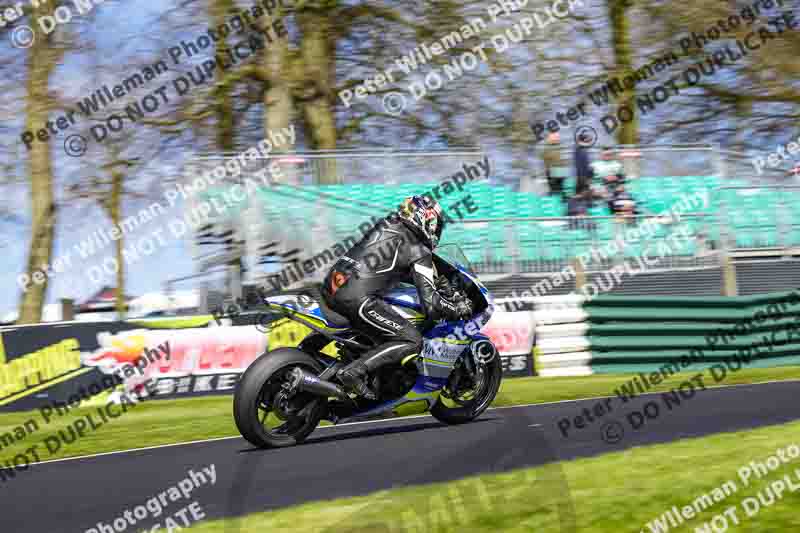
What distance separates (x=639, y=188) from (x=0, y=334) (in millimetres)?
9702

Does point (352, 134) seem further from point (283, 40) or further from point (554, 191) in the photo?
point (554, 191)

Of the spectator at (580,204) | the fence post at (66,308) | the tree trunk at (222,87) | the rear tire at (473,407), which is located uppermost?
the tree trunk at (222,87)

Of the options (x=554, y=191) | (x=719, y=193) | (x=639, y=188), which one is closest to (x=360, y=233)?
(x=554, y=191)

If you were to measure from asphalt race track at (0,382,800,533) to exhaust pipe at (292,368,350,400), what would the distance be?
1.40ft

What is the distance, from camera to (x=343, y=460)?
6617mm

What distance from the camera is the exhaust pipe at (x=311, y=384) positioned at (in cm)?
686

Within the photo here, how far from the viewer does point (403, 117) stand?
19000 millimetres

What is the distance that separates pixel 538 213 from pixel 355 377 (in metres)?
8.77

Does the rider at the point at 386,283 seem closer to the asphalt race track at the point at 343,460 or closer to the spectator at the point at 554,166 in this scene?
the asphalt race track at the point at 343,460

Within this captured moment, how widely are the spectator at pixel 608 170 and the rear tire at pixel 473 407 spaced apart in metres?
8.30

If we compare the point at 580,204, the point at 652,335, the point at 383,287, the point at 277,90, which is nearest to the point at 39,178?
the point at 277,90

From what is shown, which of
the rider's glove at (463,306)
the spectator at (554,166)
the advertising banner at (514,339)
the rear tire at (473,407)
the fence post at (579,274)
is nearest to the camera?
the rider's glove at (463,306)

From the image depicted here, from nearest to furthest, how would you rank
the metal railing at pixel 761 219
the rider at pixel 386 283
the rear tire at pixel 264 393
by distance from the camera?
the rear tire at pixel 264 393, the rider at pixel 386 283, the metal railing at pixel 761 219

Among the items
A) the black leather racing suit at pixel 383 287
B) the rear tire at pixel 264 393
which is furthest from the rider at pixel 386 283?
the rear tire at pixel 264 393
